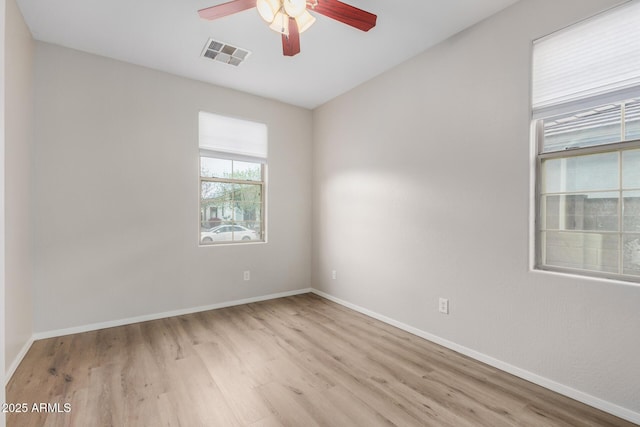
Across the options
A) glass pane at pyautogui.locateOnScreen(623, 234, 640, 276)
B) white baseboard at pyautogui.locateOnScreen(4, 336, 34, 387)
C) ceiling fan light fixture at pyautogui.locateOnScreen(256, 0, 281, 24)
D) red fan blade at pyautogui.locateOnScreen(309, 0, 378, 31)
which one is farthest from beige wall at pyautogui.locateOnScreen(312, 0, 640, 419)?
white baseboard at pyautogui.locateOnScreen(4, 336, 34, 387)

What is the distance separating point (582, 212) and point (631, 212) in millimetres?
238

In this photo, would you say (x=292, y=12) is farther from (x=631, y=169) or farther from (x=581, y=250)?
(x=581, y=250)

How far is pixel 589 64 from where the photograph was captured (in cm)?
196

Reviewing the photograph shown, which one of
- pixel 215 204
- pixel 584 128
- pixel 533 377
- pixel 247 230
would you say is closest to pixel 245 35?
pixel 215 204

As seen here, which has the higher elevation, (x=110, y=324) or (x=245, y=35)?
(x=245, y=35)

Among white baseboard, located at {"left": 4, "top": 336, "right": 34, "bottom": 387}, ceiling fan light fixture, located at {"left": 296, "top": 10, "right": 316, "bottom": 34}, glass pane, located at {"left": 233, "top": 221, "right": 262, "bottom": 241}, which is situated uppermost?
ceiling fan light fixture, located at {"left": 296, "top": 10, "right": 316, "bottom": 34}

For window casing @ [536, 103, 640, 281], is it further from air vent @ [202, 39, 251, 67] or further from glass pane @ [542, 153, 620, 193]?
air vent @ [202, 39, 251, 67]

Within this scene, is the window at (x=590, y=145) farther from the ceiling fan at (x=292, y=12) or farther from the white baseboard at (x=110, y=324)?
the white baseboard at (x=110, y=324)

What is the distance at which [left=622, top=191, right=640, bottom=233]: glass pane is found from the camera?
1.83 m

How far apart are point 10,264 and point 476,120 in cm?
386

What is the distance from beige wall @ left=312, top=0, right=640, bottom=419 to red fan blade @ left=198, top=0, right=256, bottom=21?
6.06ft

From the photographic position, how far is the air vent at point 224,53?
290 cm

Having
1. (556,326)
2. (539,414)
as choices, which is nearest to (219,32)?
(556,326)

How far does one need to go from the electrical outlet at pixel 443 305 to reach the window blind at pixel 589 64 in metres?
1.69
